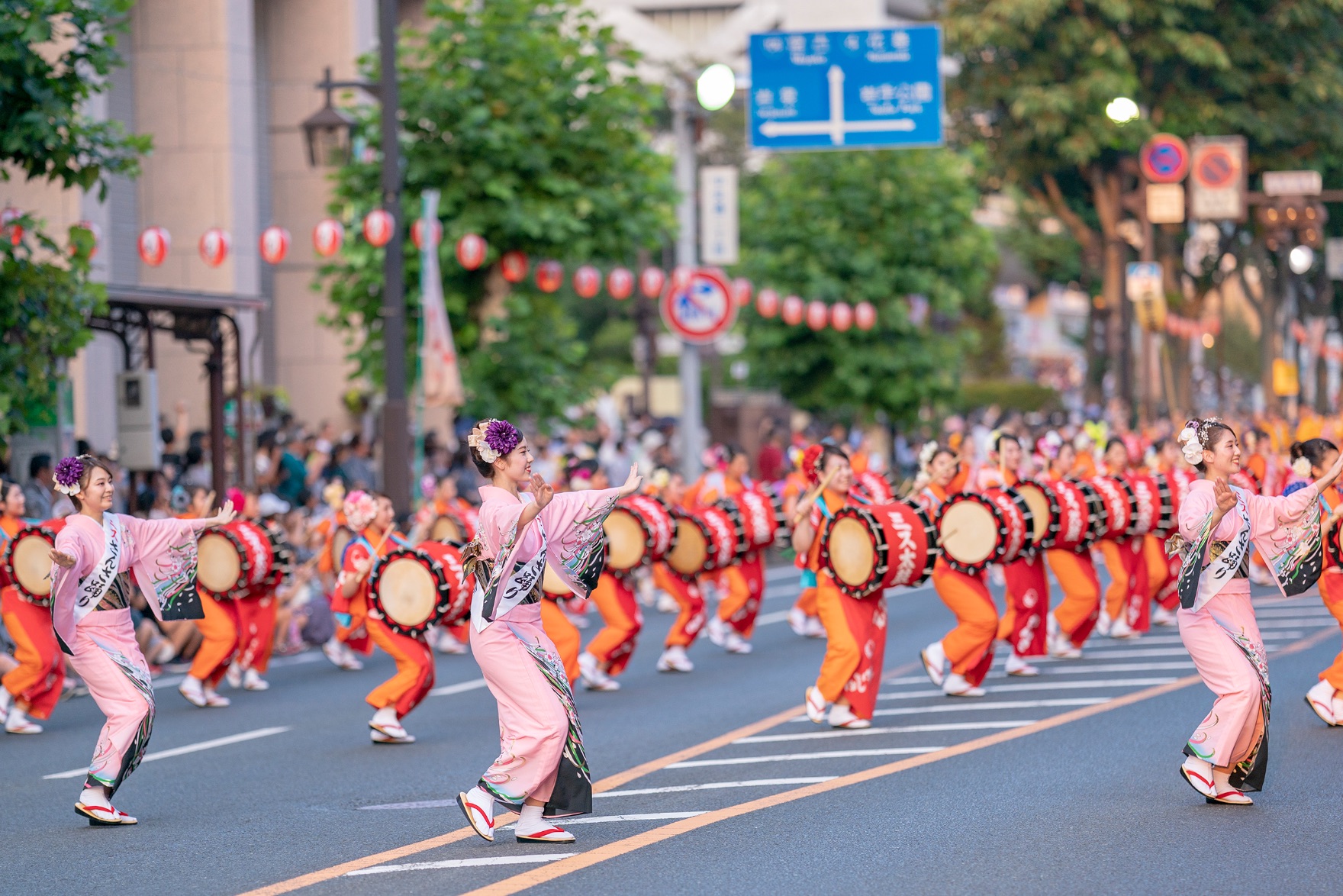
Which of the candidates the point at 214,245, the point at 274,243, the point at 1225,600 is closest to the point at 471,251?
the point at 274,243

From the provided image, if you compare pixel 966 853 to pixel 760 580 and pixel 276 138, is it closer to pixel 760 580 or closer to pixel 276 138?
pixel 760 580

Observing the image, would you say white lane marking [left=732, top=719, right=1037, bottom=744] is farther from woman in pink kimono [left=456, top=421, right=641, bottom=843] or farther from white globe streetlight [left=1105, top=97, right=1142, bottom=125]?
white globe streetlight [left=1105, top=97, right=1142, bottom=125]

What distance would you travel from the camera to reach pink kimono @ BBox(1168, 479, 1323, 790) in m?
8.35

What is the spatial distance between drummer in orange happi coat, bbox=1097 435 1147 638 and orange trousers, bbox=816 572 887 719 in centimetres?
489

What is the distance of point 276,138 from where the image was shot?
2986 centimetres

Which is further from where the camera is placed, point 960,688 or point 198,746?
point 960,688

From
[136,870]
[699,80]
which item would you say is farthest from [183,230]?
[136,870]

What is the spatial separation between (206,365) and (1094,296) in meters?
33.3

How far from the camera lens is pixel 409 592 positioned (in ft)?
38.6

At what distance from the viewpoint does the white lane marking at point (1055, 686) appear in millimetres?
12883

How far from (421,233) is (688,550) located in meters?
6.57

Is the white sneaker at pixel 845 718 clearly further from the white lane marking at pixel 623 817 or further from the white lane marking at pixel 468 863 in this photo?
the white lane marking at pixel 468 863

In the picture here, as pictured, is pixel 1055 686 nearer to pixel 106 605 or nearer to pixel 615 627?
pixel 615 627

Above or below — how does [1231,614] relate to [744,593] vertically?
above
